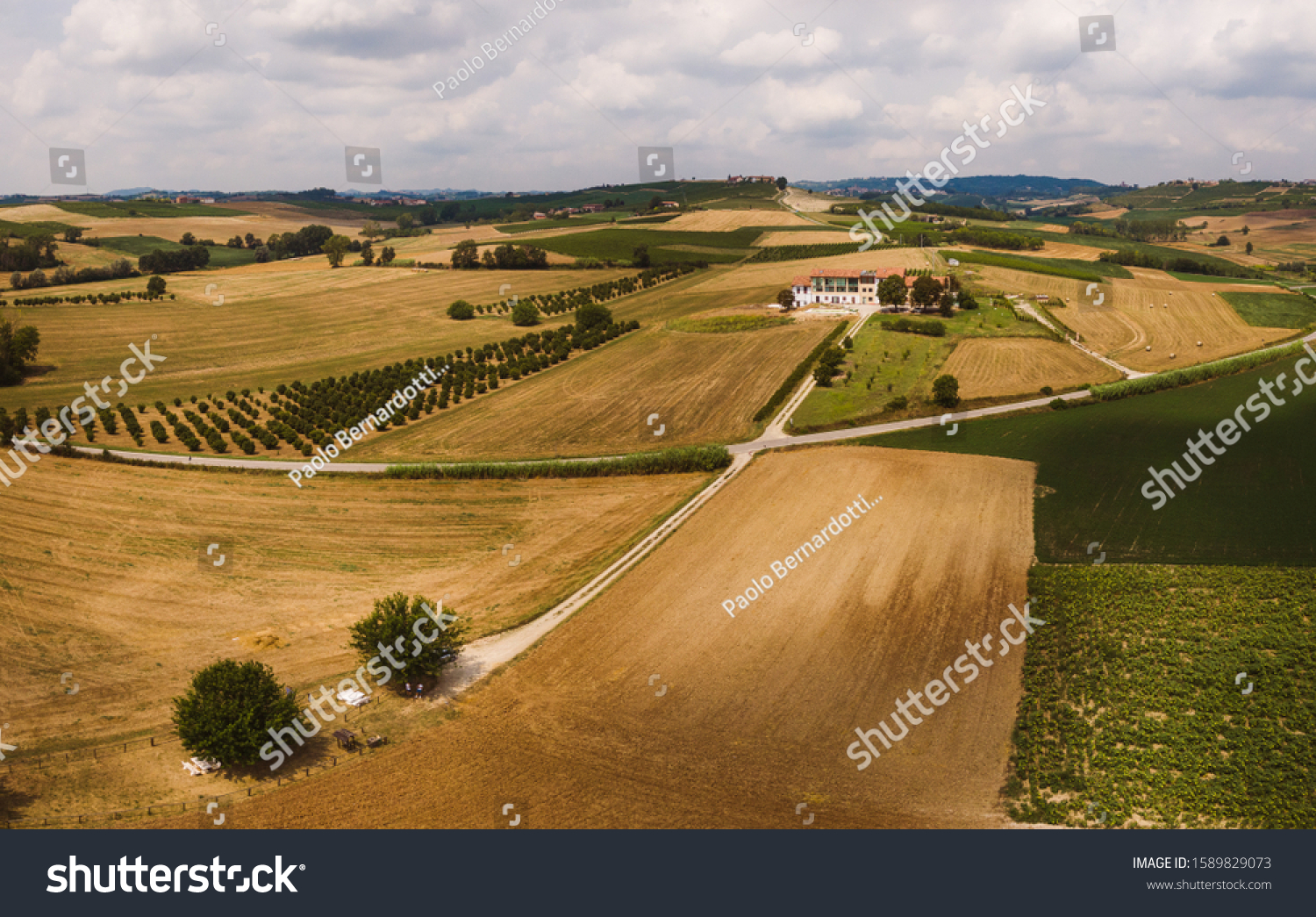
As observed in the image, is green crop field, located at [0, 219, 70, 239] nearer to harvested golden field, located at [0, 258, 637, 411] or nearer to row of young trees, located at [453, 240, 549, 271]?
harvested golden field, located at [0, 258, 637, 411]

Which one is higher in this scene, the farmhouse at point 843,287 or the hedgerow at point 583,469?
the farmhouse at point 843,287

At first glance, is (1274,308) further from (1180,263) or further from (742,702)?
(742,702)

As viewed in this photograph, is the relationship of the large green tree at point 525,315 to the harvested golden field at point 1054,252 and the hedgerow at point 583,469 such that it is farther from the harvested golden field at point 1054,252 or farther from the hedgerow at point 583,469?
the harvested golden field at point 1054,252

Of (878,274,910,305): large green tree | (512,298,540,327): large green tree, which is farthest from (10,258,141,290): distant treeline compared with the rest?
(878,274,910,305): large green tree

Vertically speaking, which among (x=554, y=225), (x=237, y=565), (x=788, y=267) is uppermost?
(x=554, y=225)

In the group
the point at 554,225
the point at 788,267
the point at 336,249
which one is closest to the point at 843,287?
the point at 788,267

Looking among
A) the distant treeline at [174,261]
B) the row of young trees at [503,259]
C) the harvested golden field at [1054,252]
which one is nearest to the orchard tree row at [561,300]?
the row of young trees at [503,259]
